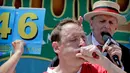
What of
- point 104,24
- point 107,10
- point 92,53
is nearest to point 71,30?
point 92,53

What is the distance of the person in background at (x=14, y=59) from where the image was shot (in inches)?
66.6

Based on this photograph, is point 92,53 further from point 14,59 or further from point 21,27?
point 21,27

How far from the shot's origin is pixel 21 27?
73.5 inches

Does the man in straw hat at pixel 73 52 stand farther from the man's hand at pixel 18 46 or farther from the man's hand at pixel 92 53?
the man's hand at pixel 18 46

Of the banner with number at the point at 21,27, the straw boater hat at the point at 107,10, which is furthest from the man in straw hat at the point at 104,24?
the banner with number at the point at 21,27

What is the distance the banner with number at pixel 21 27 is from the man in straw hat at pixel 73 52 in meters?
0.16

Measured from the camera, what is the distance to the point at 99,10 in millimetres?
2156

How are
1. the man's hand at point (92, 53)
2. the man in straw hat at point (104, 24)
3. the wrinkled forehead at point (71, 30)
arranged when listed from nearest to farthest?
the man's hand at point (92, 53) → the wrinkled forehead at point (71, 30) → the man in straw hat at point (104, 24)

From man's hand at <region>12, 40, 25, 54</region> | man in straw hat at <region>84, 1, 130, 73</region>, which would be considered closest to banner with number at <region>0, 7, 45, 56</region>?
man's hand at <region>12, 40, 25, 54</region>

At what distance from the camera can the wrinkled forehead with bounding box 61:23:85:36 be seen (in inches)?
63.4

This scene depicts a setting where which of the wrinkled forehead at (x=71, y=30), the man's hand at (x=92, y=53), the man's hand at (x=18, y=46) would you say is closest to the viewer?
the man's hand at (x=92, y=53)

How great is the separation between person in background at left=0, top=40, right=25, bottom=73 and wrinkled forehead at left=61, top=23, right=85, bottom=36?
0.79ft

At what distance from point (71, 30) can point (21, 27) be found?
1.16 ft

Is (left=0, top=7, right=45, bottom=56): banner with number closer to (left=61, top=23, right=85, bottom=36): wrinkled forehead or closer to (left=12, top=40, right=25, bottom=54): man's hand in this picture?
(left=12, top=40, right=25, bottom=54): man's hand
